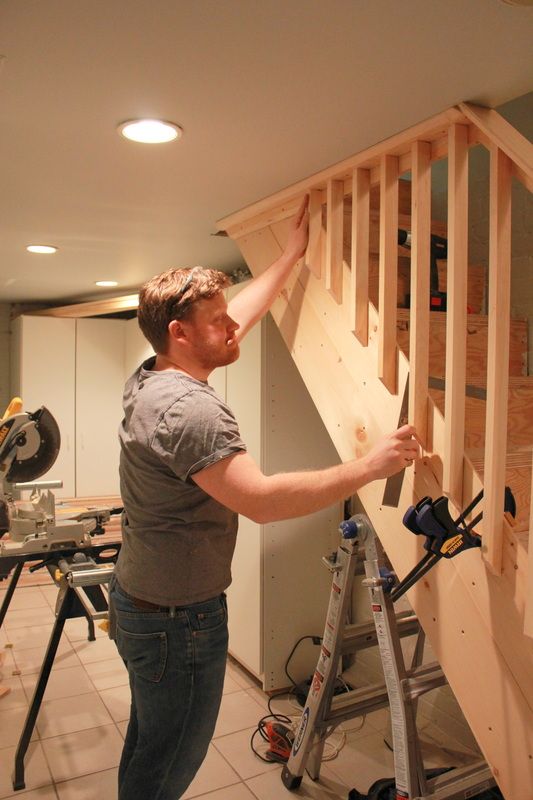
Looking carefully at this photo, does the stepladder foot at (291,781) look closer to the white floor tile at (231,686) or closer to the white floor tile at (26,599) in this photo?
the white floor tile at (231,686)

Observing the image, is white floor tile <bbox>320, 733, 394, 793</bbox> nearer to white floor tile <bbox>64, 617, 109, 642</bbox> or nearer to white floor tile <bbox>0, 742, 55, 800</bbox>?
white floor tile <bbox>0, 742, 55, 800</bbox>

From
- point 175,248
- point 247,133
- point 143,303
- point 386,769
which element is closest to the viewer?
point 143,303

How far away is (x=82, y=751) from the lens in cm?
273

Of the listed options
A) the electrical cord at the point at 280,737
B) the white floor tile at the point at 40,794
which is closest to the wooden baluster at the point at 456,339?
the electrical cord at the point at 280,737

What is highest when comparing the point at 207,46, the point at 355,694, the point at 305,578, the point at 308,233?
the point at 207,46

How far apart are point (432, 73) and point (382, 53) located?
17 cm

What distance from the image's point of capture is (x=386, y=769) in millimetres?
2582

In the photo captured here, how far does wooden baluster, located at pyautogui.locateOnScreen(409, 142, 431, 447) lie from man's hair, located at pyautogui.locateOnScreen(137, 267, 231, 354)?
1.87 ft

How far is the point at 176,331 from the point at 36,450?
1.61m

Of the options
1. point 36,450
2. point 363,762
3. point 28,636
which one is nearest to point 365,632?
point 363,762

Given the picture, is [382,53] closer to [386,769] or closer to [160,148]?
[160,148]

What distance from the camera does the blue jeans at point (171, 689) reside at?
1633 mm

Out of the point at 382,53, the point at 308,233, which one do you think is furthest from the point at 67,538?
the point at 382,53

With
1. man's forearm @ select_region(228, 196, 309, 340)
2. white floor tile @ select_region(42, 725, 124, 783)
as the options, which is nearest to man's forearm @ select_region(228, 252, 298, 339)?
man's forearm @ select_region(228, 196, 309, 340)
